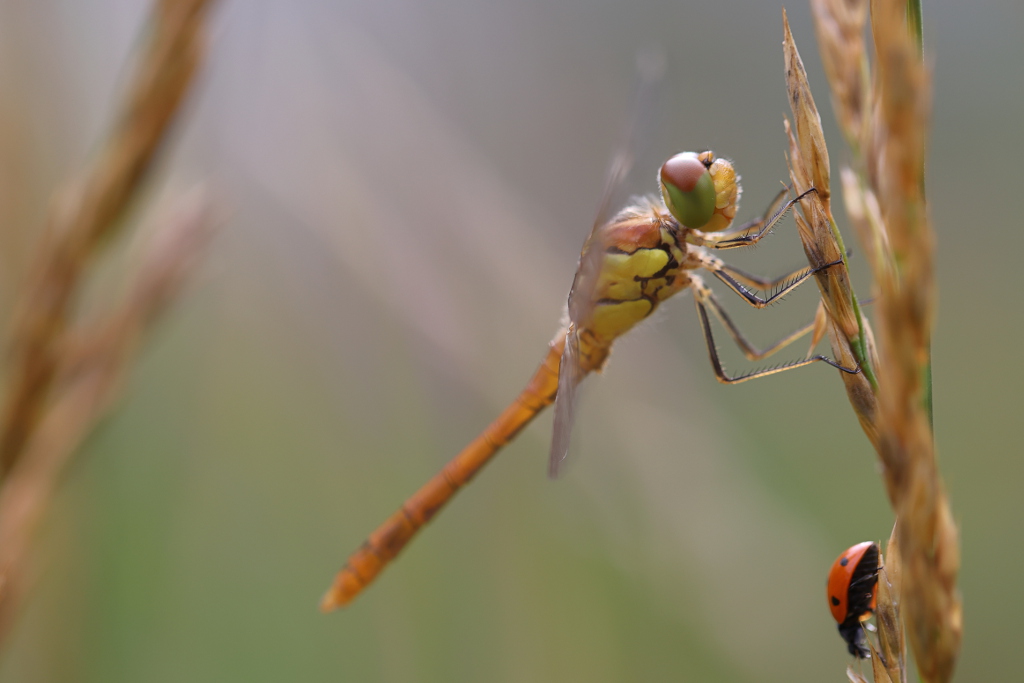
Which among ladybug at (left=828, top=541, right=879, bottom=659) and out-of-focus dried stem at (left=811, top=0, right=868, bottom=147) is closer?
out-of-focus dried stem at (left=811, top=0, right=868, bottom=147)

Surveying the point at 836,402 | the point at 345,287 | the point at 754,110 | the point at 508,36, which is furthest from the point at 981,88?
the point at 345,287

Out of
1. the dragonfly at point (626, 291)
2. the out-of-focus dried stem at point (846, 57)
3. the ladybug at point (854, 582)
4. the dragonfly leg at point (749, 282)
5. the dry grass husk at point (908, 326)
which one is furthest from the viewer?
the dragonfly at point (626, 291)

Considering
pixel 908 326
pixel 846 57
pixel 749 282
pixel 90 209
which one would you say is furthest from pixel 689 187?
pixel 90 209

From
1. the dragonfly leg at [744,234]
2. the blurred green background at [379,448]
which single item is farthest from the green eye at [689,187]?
the blurred green background at [379,448]

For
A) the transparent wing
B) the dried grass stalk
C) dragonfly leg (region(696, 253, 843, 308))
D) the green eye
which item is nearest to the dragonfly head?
the green eye

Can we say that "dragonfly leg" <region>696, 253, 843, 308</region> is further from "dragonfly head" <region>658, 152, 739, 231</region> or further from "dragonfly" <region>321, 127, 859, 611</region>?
"dragonfly head" <region>658, 152, 739, 231</region>

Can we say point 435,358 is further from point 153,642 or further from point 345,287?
point 153,642

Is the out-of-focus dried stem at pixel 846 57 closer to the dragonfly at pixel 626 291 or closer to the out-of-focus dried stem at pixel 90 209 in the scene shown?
the dragonfly at pixel 626 291
